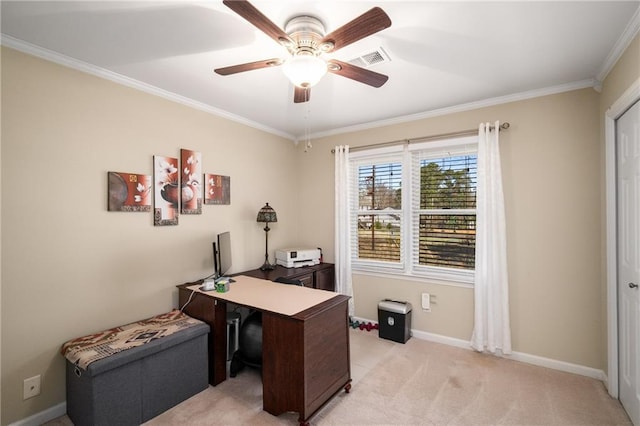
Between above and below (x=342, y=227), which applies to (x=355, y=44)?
above

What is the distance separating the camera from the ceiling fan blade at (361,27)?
131cm

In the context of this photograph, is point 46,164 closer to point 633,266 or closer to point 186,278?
point 186,278

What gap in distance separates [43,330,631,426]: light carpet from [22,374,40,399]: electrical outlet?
246 millimetres

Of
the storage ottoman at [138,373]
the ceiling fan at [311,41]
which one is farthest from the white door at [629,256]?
the storage ottoman at [138,373]

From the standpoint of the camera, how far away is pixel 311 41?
1.69m

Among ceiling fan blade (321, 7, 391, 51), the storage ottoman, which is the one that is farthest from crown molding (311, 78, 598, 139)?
the storage ottoman

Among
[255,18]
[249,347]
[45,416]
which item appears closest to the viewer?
[255,18]

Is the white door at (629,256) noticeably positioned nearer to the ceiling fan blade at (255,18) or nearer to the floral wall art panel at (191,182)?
the ceiling fan blade at (255,18)

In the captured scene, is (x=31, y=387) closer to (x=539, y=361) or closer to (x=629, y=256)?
(x=539, y=361)

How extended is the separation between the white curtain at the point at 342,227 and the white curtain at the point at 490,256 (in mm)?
1464

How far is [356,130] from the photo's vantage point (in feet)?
12.7

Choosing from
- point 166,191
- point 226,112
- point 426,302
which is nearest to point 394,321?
point 426,302

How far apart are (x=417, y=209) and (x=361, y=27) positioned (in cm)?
240

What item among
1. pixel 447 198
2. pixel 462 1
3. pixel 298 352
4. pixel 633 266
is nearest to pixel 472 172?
pixel 447 198
